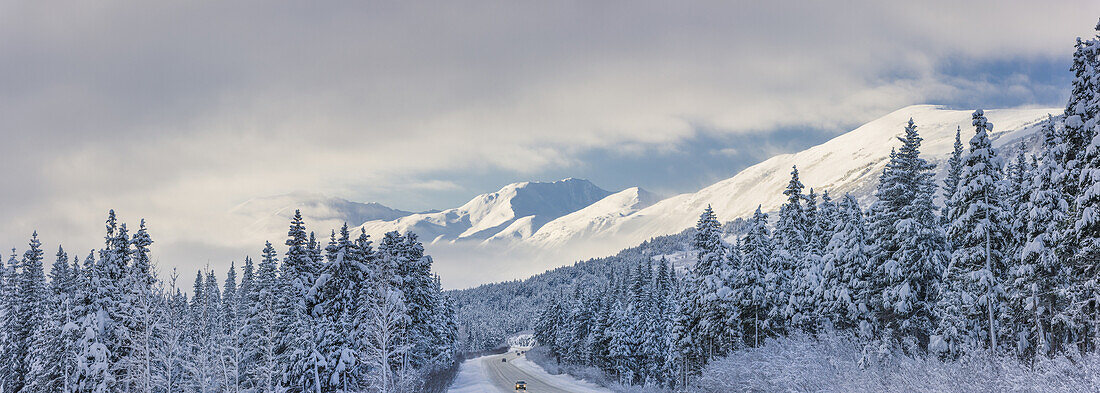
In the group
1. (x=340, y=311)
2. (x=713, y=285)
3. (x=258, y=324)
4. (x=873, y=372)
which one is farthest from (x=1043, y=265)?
(x=258, y=324)

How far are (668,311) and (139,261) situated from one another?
55.9 m

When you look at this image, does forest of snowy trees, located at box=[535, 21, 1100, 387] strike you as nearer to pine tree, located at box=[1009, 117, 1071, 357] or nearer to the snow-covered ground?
pine tree, located at box=[1009, 117, 1071, 357]

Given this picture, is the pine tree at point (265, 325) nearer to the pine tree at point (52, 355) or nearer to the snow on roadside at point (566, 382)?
the pine tree at point (52, 355)

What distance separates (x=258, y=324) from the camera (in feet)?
149

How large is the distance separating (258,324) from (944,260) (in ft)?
144

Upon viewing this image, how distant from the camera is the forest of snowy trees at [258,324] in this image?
3559cm

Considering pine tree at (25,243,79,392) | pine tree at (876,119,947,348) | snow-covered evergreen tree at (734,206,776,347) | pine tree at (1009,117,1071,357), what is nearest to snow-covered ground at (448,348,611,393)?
snow-covered evergreen tree at (734,206,776,347)

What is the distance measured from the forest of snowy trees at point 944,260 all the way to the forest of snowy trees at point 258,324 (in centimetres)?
2277

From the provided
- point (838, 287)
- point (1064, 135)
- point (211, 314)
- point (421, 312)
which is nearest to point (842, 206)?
point (838, 287)

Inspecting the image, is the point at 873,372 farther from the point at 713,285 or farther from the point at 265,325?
the point at 265,325

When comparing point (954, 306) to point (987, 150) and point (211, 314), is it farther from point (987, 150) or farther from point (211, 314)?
point (211, 314)

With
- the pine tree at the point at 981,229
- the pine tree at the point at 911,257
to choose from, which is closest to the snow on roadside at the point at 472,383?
the pine tree at the point at 911,257

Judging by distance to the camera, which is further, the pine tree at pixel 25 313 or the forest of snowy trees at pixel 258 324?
the pine tree at pixel 25 313

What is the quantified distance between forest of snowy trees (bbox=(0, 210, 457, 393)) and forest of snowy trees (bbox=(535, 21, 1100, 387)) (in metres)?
22.8
